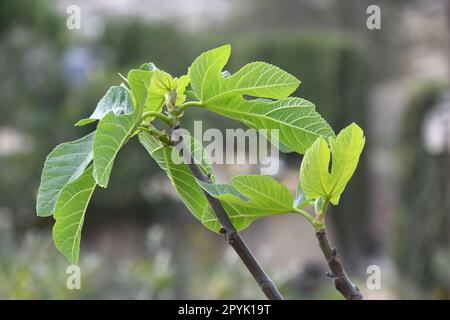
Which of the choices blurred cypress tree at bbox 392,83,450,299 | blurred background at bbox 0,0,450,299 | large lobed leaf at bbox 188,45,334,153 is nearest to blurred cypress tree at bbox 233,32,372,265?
blurred background at bbox 0,0,450,299

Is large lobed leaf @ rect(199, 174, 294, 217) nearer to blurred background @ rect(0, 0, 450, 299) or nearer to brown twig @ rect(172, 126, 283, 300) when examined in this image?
brown twig @ rect(172, 126, 283, 300)

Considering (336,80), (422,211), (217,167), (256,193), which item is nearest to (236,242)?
(256,193)

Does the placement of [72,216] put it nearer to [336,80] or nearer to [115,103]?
[115,103]

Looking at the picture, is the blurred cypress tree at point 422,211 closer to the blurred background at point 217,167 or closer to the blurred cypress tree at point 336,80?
the blurred background at point 217,167

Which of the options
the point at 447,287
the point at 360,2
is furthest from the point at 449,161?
the point at 360,2

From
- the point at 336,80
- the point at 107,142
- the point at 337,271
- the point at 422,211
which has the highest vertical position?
the point at 107,142

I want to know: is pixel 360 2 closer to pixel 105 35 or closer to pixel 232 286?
pixel 105 35

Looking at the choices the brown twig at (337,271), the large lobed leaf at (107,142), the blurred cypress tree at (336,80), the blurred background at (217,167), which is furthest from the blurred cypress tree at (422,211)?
the large lobed leaf at (107,142)
